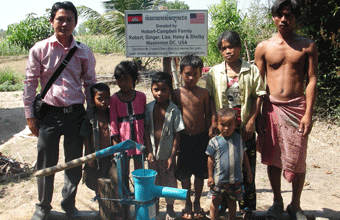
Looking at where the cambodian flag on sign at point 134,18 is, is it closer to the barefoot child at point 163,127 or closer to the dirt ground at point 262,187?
the barefoot child at point 163,127

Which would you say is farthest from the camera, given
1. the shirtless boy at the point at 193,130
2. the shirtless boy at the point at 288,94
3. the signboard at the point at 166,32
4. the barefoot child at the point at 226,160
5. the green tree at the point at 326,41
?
the green tree at the point at 326,41

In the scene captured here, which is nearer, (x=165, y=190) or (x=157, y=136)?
(x=165, y=190)

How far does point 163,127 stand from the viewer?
299 cm

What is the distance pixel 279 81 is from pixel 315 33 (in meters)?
3.80

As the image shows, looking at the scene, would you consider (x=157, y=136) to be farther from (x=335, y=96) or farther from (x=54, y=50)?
(x=335, y=96)

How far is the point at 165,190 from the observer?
6.93 feet

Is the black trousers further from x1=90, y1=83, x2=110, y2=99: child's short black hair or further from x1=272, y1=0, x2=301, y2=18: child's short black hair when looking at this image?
x1=272, y1=0, x2=301, y2=18: child's short black hair

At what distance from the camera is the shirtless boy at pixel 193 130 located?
9.88 feet

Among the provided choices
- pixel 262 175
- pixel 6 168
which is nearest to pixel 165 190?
pixel 262 175

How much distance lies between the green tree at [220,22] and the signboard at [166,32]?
383 inches

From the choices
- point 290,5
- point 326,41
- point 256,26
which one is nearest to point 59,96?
point 290,5

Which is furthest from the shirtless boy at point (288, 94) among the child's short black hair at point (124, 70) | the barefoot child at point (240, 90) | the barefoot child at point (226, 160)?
the child's short black hair at point (124, 70)

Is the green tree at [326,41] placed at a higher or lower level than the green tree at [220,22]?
lower

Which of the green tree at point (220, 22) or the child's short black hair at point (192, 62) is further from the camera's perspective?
the green tree at point (220, 22)
